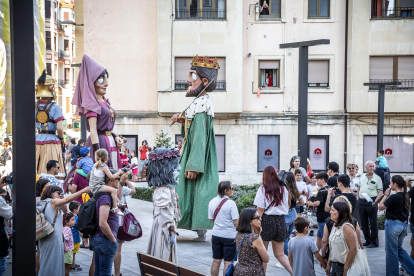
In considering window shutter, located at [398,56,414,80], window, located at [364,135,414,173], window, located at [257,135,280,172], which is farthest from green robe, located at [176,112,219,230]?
window shutter, located at [398,56,414,80]

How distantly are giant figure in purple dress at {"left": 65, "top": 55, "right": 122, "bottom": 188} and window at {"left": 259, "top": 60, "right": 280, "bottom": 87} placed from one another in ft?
53.2

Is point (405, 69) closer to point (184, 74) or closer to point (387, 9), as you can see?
point (387, 9)

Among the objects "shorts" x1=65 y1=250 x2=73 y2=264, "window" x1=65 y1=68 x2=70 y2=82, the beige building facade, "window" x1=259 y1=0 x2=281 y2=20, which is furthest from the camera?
"window" x1=65 y1=68 x2=70 y2=82

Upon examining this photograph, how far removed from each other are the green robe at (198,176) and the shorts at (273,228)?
1.85 metres

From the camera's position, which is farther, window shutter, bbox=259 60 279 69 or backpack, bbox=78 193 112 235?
window shutter, bbox=259 60 279 69

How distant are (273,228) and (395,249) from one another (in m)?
1.91

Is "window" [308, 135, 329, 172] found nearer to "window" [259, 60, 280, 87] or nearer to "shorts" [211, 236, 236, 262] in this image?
"window" [259, 60, 280, 87]

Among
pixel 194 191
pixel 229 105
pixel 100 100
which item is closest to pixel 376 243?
pixel 194 191

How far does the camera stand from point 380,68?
79.2 ft

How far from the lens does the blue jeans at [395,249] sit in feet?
26.4

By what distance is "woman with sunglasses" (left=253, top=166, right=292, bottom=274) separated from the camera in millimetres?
7828

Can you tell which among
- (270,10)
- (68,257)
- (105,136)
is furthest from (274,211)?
(270,10)

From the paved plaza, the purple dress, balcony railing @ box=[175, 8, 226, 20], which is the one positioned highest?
balcony railing @ box=[175, 8, 226, 20]

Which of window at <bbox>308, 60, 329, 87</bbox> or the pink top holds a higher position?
window at <bbox>308, 60, 329, 87</bbox>
